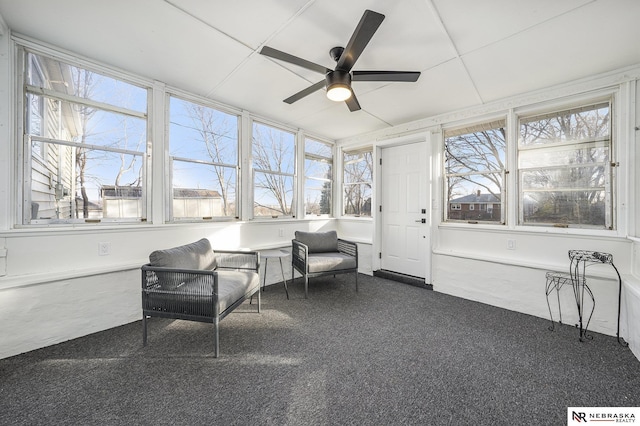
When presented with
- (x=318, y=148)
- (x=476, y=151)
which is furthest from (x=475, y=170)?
(x=318, y=148)

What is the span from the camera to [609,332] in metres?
2.40

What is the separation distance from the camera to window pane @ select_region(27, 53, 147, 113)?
7.25 ft

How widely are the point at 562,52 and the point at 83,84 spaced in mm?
4354

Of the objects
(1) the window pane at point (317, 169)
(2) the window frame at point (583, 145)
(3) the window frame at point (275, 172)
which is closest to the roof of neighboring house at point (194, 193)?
(3) the window frame at point (275, 172)

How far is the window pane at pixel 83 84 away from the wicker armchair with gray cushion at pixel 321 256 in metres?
2.46

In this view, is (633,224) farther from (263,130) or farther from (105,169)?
(105,169)

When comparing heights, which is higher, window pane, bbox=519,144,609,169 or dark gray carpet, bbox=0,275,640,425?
window pane, bbox=519,144,609,169

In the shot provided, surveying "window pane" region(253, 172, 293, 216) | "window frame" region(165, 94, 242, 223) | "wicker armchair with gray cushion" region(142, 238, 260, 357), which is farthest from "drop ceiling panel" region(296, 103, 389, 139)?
"wicker armchair with gray cushion" region(142, 238, 260, 357)

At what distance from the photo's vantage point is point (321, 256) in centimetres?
356

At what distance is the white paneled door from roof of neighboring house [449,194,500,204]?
0.43 meters

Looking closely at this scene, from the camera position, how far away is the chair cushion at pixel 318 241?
149 inches

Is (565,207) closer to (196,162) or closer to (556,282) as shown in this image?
(556,282)

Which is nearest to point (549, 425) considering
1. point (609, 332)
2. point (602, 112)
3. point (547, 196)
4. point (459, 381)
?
point (459, 381)

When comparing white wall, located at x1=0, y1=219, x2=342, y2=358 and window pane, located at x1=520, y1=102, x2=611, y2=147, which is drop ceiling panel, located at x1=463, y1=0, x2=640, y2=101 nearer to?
window pane, located at x1=520, y1=102, x2=611, y2=147
